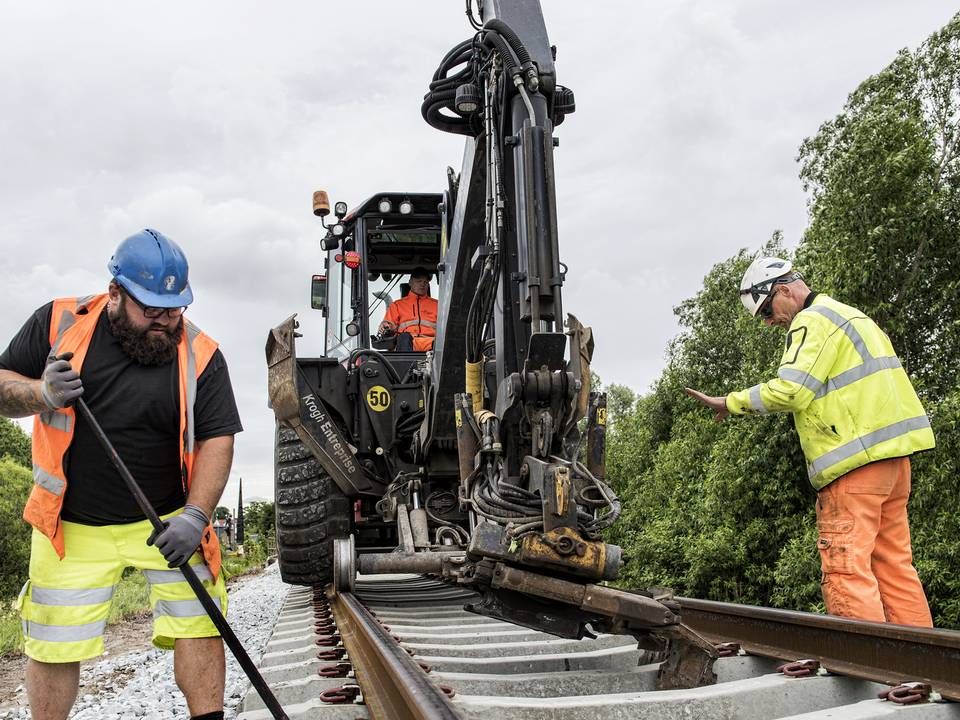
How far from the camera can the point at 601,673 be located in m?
3.20

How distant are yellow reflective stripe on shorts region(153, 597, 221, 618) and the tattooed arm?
732mm

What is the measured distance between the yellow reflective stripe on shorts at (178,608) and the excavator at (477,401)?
0.97m

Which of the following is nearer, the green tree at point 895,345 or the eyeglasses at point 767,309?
the eyeglasses at point 767,309

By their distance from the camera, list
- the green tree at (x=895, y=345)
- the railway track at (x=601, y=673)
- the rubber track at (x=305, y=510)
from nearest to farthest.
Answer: the railway track at (x=601, y=673) → the rubber track at (x=305, y=510) → the green tree at (x=895, y=345)

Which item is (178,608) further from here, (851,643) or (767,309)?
(767,309)

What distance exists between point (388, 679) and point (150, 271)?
150cm

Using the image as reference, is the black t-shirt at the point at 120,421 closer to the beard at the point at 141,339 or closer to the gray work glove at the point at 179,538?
the beard at the point at 141,339

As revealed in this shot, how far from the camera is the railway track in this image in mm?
2566

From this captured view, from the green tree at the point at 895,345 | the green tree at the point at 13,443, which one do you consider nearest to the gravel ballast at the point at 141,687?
the green tree at the point at 895,345

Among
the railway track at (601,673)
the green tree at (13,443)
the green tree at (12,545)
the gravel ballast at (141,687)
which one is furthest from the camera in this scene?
the green tree at (13,443)

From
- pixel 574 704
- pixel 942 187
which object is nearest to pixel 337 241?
pixel 574 704

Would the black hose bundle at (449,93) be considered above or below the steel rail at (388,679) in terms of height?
above

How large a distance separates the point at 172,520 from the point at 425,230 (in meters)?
4.66

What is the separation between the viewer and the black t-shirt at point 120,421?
9.45ft
